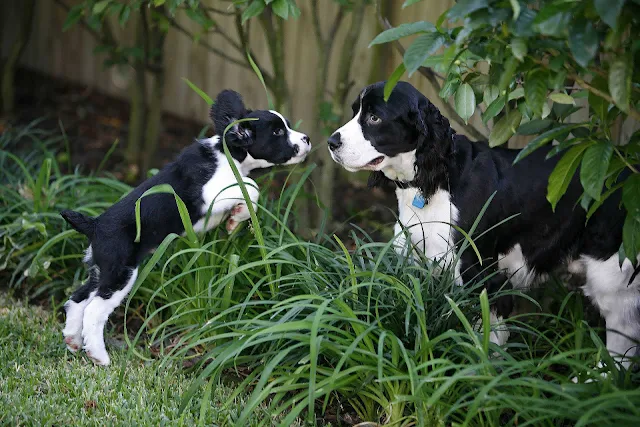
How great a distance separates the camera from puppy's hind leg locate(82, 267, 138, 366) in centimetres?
373

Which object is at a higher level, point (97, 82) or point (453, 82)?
point (453, 82)

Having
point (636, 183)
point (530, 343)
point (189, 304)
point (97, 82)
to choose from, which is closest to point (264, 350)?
point (189, 304)

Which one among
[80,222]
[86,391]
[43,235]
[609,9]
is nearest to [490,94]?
[609,9]

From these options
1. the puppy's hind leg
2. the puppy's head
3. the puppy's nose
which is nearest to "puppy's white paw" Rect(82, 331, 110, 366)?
the puppy's hind leg

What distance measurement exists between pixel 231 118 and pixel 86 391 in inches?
59.7

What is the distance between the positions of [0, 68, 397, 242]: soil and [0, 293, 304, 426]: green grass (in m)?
2.11

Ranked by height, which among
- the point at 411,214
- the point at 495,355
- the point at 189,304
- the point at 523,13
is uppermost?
the point at 523,13

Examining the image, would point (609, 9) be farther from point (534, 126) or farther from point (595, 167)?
point (534, 126)

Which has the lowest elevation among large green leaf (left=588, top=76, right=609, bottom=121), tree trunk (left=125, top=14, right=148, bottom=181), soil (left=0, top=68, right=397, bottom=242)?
soil (left=0, top=68, right=397, bottom=242)

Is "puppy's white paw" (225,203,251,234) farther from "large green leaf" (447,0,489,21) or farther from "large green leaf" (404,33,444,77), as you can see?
"large green leaf" (447,0,489,21)

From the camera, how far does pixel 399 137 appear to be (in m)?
3.75

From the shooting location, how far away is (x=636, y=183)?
8.92 ft

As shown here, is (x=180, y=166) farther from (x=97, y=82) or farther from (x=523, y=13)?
(x=97, y=82)

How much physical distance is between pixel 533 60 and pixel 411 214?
1440mm
